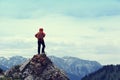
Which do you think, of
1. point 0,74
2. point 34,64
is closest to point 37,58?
point 34,64

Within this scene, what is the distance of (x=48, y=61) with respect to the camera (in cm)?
5262

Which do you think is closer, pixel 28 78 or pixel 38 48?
pixel 28 78

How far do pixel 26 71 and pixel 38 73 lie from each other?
1.62 m

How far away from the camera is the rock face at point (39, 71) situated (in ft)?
167

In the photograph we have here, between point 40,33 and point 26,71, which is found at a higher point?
point 40,33

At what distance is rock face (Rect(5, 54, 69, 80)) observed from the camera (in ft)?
167

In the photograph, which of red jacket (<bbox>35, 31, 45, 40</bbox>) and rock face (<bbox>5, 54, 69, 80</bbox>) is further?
red jacket (<bbox>35, 31, 45, 40</bbox>)

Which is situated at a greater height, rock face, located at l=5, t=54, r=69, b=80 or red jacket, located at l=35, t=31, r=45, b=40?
red jacket, located at l=35, t=31, r=45, b=40

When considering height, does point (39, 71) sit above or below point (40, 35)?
below

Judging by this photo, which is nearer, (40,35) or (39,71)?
(39,71)

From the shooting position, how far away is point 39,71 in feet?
168

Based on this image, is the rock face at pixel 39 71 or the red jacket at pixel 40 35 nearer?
the rock face at pixel 39 71

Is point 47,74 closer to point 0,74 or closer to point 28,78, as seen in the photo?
point 28,78

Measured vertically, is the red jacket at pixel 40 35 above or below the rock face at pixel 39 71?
above
